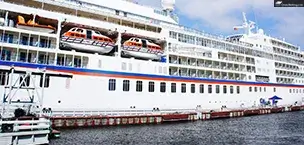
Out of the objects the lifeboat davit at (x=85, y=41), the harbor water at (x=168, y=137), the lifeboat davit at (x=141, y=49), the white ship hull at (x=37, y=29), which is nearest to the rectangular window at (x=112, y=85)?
the lifeboat davit at (x=85, y=41)

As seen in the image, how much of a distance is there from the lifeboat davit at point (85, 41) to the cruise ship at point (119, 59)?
128 mm

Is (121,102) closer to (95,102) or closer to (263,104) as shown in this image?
(95,102)

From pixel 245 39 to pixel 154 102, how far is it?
35.9 metres

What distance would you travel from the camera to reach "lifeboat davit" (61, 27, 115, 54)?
Result: 3172 centimetres

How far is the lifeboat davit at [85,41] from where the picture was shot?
31719mm

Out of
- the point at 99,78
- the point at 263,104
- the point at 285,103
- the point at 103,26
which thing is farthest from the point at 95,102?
the point at 285,103

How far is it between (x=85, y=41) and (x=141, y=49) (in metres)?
8.59

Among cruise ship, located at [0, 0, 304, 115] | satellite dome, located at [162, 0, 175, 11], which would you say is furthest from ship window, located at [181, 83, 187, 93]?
satellite dome, located at [162, 0, 175, 11]

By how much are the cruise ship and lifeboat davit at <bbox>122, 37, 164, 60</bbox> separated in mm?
147

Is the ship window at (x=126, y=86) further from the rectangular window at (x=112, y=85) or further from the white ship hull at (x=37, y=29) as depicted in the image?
the white ship hull at (x=37, y=29)

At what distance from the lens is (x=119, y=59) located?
3522cm

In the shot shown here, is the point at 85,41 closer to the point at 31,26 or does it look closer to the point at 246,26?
the point at 31,26

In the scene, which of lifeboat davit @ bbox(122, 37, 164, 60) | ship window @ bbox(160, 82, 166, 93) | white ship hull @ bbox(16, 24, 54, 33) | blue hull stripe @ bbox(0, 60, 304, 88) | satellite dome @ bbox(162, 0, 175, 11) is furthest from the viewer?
satellite dome @ bbox(162, 0, 175, 11)

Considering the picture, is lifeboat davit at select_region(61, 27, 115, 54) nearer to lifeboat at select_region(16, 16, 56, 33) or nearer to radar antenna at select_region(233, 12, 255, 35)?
lifeboat at select_region(16, 16, 56, 33)
